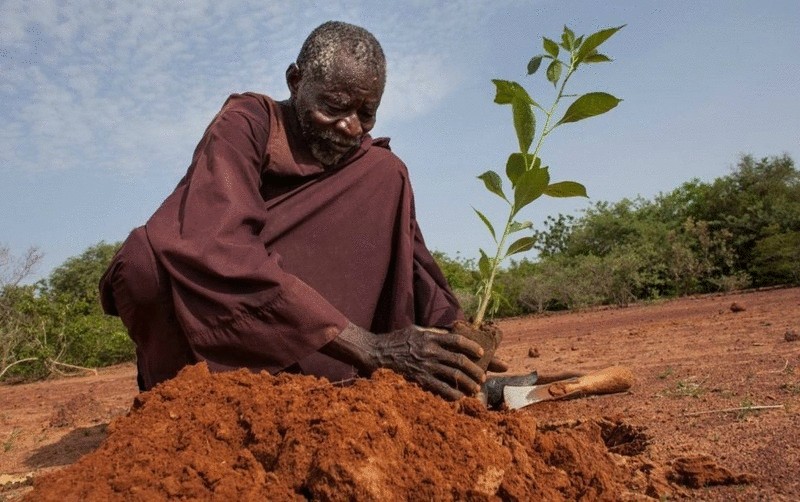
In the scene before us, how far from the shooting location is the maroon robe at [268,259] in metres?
2.04

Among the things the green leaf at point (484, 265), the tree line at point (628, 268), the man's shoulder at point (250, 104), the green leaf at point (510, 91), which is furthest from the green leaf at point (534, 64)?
the tree line at point (628, 268)

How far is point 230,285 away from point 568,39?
150cm

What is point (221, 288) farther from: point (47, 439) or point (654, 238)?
point (654, 238)

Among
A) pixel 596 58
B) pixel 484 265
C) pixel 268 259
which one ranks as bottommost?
pixel 484 265

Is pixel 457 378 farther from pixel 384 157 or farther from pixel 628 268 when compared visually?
pixel 628 268

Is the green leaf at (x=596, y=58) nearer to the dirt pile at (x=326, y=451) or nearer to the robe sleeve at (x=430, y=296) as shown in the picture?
the robe sleeve at (x=430, y=296)

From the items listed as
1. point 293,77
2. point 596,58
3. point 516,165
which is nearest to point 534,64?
point 596,58

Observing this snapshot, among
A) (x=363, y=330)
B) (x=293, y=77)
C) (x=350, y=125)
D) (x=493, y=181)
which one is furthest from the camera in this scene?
(x=293, y=77)

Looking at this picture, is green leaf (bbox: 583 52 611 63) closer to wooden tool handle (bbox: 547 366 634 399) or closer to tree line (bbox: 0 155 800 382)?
wooden tool handle (bbox: 547 366 634 399)

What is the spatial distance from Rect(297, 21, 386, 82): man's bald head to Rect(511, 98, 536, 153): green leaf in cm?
62

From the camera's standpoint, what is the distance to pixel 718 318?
26.8ft

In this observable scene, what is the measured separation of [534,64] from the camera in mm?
2512

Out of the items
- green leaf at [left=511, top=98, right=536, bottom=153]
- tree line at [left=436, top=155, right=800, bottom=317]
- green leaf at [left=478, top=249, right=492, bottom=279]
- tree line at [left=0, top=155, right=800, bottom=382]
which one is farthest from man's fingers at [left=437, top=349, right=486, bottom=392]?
tree line at [left=436, top=155, right=800, bottom=317]

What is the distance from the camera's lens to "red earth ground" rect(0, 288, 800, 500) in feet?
5.74
